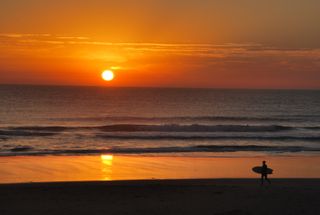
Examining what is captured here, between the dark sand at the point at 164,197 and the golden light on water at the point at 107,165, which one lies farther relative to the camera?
the golden light on water at the point at 107,165

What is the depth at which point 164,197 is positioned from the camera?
15305mm

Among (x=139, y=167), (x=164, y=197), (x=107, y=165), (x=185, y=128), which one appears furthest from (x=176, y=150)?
(x=185, y=128)

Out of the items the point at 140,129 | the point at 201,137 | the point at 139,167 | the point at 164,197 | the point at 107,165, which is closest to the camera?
the point at 164,197

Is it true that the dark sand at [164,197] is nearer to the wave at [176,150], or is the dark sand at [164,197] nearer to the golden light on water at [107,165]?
the golden light on water at [107,165]

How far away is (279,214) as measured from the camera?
13.0 m

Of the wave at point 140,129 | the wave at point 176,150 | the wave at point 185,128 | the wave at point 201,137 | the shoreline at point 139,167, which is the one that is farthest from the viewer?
the wave at point 185,128

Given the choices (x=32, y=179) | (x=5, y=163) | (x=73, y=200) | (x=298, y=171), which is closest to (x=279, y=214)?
(x=73, y=200)

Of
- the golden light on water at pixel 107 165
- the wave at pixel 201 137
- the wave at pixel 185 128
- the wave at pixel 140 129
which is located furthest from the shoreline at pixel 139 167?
the wave at pixel 185 128

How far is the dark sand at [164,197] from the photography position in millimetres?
13398

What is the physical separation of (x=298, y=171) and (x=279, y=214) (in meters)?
8.95

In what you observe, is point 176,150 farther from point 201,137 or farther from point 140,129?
point 140,129

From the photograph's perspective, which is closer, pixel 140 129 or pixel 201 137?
pixel 201 137

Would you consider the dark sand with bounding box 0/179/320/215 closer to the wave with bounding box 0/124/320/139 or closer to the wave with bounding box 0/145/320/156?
the wave with bounding box 0/145/320/156

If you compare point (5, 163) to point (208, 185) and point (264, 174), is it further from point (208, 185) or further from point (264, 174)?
point (264, 174)
